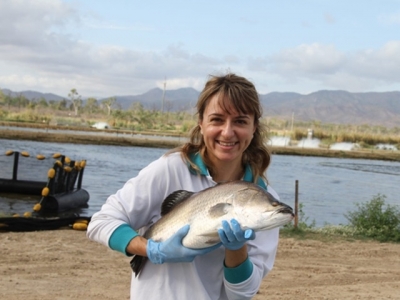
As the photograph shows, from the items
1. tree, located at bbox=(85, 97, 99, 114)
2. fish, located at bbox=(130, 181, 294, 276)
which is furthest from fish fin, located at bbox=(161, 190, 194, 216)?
tree, located at bbox=(85, 97, 99, 114)

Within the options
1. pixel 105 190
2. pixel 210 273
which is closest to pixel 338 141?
pixel 105 190

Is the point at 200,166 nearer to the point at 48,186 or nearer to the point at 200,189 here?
the point at 200,189

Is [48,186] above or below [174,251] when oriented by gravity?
below

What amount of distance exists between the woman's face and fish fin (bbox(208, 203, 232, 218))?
1.06ft

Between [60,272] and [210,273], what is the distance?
4834 millimetres

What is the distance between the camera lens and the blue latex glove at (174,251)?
2213mm

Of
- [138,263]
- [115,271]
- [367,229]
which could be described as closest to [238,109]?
[138,263]

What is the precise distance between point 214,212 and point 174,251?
205mm

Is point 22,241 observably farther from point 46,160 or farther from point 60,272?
point 46,160

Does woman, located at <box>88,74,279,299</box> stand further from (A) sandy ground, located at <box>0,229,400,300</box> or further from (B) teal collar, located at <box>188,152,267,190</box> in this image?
(A) sandy ground, located at <box>0,229,400,300</box>

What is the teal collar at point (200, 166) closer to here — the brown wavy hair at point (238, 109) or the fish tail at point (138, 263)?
the brown wavy hair at point (238, 109)

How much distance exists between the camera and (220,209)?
7.03 feet

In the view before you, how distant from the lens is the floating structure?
12336mm

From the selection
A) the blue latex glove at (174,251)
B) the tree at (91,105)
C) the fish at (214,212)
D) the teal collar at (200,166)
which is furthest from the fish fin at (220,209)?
the tree at (91,105)
